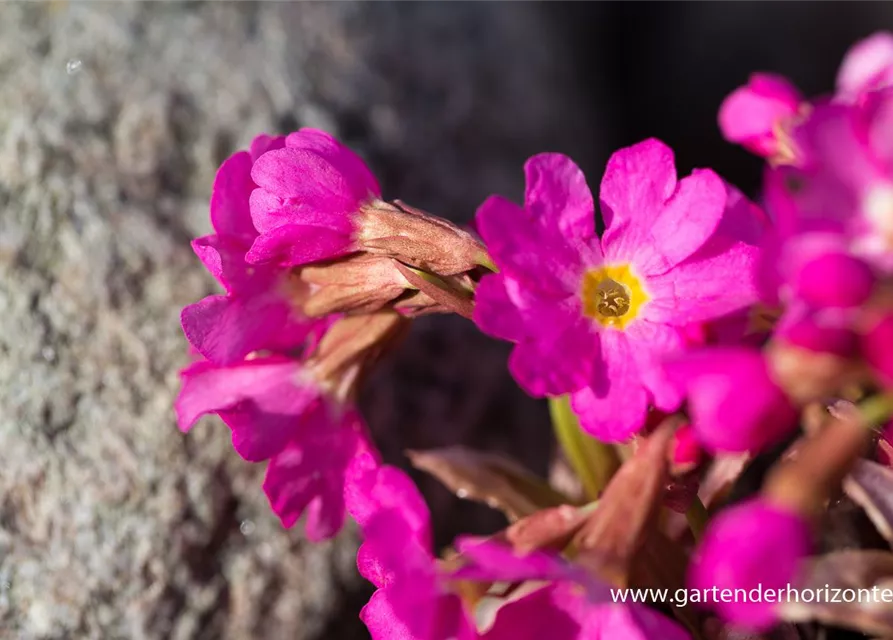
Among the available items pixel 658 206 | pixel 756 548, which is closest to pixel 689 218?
pixel 658 206

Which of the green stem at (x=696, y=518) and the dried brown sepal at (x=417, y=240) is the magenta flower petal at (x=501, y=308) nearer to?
the dried brown sepal at (x=417, y=240)

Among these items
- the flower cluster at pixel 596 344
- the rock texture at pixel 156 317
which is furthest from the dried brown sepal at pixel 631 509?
the rock texture at pixel 156 317

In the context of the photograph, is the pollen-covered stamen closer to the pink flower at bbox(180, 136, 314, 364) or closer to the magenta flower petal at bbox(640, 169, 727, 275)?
the magenta flower petal at bbox(640, 169, 727, 275)

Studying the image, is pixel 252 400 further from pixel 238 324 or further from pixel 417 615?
pixel 417 615

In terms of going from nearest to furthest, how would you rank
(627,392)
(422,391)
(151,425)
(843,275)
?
Result: (843,275)
(627,392)
(151,425)
(422,391)

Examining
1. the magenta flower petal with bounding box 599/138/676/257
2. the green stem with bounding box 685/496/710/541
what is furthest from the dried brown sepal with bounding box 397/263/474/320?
the green stem with bounding box 685/496/710/541

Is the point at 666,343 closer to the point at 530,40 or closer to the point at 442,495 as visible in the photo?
the point at 442,495

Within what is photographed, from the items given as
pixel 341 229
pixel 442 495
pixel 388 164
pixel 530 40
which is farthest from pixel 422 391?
pixel 530 40
